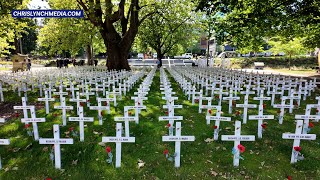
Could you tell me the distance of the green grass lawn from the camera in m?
4.46

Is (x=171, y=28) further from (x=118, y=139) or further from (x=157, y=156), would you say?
(x=118, y=139)

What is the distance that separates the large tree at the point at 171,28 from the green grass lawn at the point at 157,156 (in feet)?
71.2

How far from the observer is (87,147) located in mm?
5508

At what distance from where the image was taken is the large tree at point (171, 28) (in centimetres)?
2782

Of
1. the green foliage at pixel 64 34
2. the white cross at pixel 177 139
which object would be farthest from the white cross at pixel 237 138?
the green foliage at pixel 64 34

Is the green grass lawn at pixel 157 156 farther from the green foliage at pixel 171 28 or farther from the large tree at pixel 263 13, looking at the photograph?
the green foliage at pixel 171 28

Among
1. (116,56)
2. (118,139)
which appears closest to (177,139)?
(118,139)

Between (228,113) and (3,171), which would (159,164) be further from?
(228,113)

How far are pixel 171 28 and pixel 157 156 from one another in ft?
87.2

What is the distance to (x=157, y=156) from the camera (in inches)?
201

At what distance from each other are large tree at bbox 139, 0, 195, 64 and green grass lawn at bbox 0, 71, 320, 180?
21711 millimetres

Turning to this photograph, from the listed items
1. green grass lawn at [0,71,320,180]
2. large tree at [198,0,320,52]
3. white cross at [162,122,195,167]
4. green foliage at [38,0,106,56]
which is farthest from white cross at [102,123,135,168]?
green foliage at [38,0,106,56]

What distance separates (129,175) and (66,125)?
329cm

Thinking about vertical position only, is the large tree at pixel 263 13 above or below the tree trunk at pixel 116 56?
above
